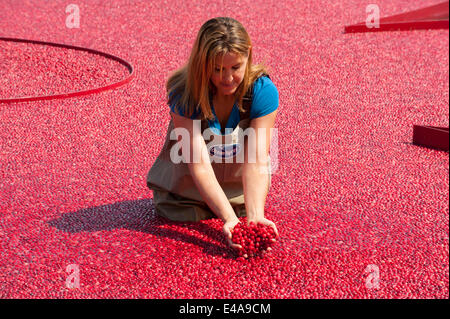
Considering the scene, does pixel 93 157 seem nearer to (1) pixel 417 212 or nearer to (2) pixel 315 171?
(2) pixel 315 171

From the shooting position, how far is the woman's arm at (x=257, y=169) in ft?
10.8

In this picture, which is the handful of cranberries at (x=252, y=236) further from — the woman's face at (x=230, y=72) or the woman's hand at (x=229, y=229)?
the woman's face at (x=230, y=72)

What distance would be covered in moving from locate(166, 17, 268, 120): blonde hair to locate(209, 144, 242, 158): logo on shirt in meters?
0.21

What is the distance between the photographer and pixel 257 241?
3.16 metres

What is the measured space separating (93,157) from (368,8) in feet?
19.2

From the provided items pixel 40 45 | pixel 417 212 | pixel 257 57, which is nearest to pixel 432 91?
pixel 257 57

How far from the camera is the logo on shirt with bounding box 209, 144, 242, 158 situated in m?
3.41

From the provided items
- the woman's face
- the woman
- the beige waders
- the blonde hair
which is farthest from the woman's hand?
the woman's face

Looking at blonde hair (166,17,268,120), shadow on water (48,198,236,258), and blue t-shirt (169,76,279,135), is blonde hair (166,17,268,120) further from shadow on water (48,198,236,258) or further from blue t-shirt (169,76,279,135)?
shadow on water (48,198,236,258)

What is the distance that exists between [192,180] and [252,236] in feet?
1.79

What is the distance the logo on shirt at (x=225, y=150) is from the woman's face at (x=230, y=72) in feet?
1.07

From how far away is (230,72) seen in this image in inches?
122

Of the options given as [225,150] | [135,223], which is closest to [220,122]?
[225,150]

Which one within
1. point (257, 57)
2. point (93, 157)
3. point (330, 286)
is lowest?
point (330, 286)
